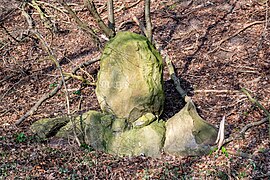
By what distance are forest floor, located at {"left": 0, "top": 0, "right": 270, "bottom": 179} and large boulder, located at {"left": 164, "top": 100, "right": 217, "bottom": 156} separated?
0.49 feet

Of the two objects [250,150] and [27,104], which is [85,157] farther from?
[27,104]

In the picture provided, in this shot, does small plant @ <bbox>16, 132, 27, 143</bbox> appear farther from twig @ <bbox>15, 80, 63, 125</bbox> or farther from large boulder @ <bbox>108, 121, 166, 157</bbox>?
large boulder @ <bbox>108, 121, 166, 157</bbox>

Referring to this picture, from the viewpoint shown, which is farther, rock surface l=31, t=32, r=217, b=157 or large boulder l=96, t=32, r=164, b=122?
large boulder l=96, t=32, r=164, b=122

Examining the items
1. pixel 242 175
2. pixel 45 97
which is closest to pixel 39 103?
pixel 45 97

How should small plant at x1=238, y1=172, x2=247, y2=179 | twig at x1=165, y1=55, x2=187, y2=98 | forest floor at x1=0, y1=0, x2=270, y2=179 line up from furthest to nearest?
1. twig at x1=165, y1=55, x2=187, y2=98
2. forest floor at x1=0, y1=0, x2=270, y2=179
3. small plant at x1=238, y1=172, x2=247, y2=179

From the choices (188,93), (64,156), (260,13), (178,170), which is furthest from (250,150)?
(260,13)

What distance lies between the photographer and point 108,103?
23.0ft

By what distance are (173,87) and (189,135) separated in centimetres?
243

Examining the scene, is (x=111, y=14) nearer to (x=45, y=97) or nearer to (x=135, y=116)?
(x=45, y=97)

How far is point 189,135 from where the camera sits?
6.44 meters

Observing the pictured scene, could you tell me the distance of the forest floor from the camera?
604 cm

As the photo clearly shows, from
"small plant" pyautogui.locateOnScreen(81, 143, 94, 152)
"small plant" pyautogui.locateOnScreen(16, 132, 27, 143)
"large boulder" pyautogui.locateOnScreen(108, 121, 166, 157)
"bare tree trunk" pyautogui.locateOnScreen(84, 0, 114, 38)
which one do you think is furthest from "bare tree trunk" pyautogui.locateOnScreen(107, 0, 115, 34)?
"small plant" pyautogui.locateOnScreen(16, 132, 27, 143)

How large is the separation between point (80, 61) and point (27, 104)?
86.0 inches

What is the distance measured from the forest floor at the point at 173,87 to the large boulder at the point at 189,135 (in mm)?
150
